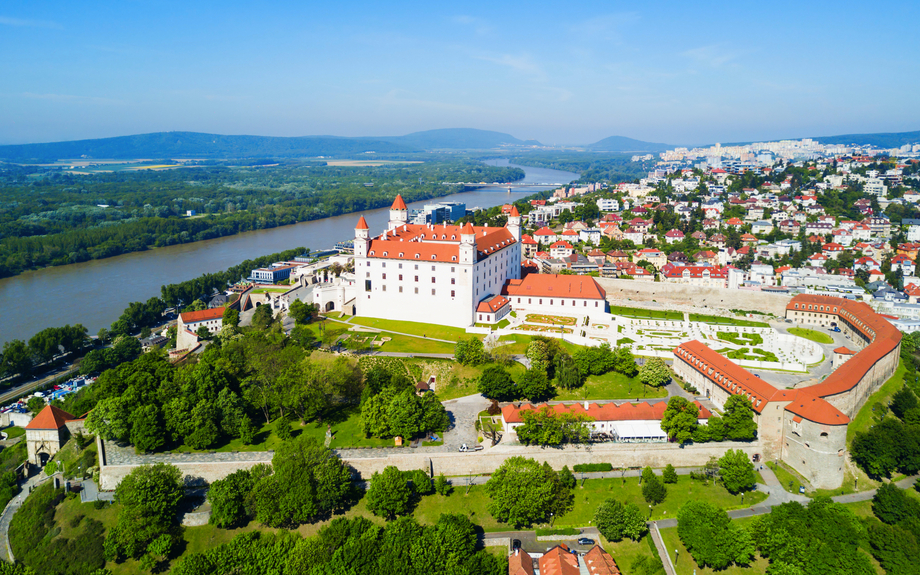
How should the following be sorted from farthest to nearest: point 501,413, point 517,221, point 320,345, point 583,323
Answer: point 517,221 → point 583,323 → point 320,345 → point 501,413

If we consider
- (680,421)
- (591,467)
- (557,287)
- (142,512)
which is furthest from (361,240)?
(680,421)

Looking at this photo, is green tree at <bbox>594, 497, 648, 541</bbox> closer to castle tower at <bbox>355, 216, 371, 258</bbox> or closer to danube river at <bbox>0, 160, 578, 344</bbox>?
castle tower at <bbox>355, 216, 371, 258</bbox>

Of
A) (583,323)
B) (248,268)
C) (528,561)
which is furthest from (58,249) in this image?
(528,561)

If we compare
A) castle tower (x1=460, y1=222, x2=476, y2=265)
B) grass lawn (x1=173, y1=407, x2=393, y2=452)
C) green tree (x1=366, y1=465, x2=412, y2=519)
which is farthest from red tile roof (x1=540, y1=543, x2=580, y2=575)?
castle tower (x1=460, y1=222, x2=476, y2=265)

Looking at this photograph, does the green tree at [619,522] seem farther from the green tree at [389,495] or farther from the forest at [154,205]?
the forest at [154,205]

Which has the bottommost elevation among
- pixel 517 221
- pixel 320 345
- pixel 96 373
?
pixel 96 373

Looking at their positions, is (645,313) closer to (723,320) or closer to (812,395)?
(723,320)

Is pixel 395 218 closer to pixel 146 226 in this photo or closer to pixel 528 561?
pixel 528 561
